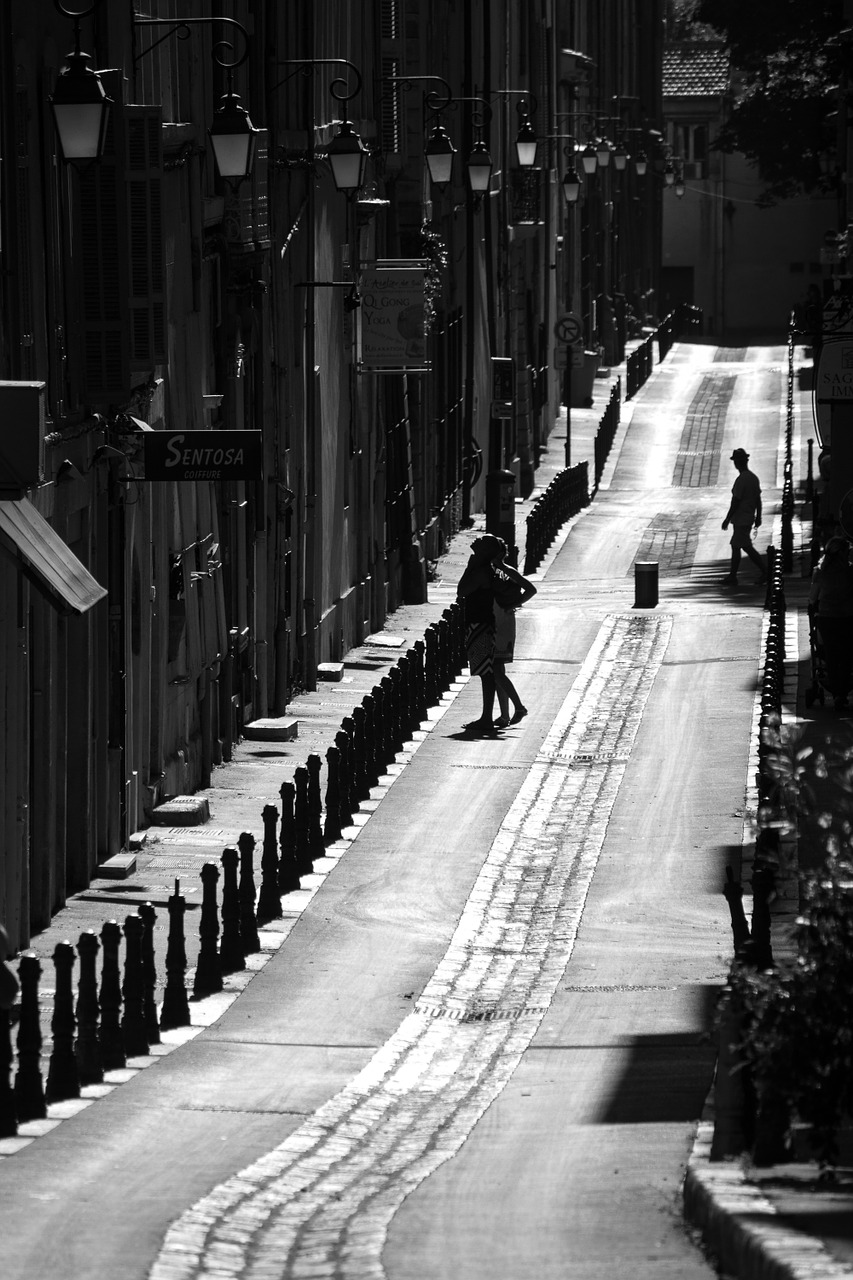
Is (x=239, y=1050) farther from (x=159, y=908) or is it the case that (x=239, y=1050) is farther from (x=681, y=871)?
(x=681, y=871)

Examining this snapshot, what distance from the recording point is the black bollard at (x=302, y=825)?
50.3ft

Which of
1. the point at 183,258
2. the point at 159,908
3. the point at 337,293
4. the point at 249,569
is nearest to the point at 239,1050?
the point at 159,908

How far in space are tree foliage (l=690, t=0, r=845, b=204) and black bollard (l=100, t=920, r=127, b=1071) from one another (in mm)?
29264

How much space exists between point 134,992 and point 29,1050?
55.9 inches

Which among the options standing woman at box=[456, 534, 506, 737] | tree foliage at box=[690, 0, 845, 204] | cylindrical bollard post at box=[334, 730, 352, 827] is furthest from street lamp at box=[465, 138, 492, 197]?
cylindrical bollard post at box=[334, 730, 352, 827]

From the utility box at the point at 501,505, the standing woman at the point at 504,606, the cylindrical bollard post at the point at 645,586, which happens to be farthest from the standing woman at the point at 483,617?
the utility box at the point at 501,505

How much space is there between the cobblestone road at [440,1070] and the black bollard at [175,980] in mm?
1011

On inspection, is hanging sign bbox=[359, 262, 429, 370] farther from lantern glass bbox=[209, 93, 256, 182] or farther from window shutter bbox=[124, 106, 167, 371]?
window shutter bbox=[124, 106, 167, 371]

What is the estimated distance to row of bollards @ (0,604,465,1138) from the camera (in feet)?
31.9

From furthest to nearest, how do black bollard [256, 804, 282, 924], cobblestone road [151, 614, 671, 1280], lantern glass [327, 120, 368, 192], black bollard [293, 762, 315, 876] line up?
lantern glass [327, 120, 368, 192], black bollard [293, 762, 315, 876], black bollard [256, 804, 282, 924], cobblestone road [151, 614, 671, 1280]

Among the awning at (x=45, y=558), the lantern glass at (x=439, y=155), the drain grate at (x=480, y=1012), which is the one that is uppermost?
the lantern glass at (x=439, y=155)

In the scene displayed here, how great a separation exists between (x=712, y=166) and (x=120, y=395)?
64699mm

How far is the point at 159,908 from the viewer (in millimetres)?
14469

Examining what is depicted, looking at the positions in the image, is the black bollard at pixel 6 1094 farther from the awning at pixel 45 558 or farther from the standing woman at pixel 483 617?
the standing woman at pixel 483 617
